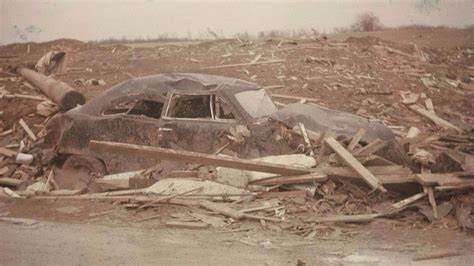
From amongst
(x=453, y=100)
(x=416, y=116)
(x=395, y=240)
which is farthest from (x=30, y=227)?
(x=453, y=100)

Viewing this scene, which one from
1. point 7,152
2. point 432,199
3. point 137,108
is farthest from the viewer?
point 137,108

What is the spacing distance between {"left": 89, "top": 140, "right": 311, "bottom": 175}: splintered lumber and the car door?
0.33ft

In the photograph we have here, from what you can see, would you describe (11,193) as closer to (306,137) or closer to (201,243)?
(201,243)

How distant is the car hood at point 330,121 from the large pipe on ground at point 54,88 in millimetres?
1316

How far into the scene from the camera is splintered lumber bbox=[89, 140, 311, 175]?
3.58 meters

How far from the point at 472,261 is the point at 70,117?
2629 mm

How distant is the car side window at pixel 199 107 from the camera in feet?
12.7

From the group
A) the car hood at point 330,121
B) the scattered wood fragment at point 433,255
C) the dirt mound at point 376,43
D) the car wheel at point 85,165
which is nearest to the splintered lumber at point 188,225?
the car wheel at point 85,165

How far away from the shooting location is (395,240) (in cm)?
345

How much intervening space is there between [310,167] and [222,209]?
23.6 inches

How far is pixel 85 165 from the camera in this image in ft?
12.4

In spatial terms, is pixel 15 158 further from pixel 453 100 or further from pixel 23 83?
pixel 453 100

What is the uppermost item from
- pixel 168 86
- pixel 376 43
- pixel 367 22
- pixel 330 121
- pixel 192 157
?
pixel 367 22

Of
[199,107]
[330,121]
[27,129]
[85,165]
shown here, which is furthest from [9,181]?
[330,121]
